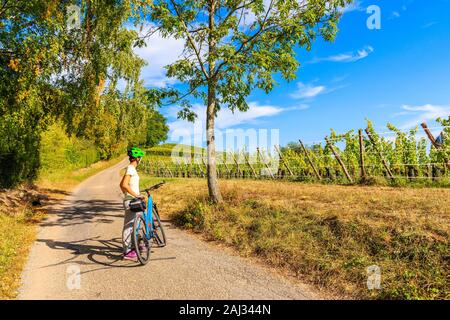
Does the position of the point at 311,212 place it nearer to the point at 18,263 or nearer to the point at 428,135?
the point at 18,263

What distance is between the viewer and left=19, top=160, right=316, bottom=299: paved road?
4480 millimetres

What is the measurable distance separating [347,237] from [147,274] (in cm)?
380

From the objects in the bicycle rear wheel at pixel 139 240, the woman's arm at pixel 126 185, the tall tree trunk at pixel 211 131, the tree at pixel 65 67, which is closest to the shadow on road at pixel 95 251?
the bicycle rear wheel at pixel 139 240

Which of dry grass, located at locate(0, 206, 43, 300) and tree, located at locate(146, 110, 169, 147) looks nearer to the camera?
dry grass, located at locate(0, 206, 43, 300)

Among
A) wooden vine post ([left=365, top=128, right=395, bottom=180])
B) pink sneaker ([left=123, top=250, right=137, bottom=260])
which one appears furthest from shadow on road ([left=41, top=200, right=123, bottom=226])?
wooden vine post ([left=365, top=128, right=395, bottom=180])

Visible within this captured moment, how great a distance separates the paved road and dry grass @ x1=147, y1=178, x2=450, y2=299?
0.56 meters

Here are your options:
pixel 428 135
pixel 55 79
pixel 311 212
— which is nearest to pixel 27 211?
pixel 55 79

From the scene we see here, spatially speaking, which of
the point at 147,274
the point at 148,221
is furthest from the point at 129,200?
the point at 147,274

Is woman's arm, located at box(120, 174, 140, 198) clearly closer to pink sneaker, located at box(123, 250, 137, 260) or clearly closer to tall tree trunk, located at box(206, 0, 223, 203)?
pink sneaker, located at box(123, 250, 137, 260)

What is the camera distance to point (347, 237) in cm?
568

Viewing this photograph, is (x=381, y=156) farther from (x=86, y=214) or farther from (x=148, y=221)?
(x=86, y=214)

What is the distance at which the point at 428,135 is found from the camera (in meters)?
12.2

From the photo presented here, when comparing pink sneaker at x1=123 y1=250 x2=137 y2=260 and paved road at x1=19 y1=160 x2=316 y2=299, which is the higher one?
pink sneaker at x1=123 y1=250 x2=137 y2=260
